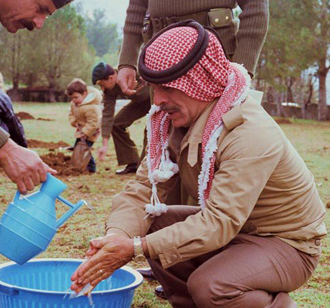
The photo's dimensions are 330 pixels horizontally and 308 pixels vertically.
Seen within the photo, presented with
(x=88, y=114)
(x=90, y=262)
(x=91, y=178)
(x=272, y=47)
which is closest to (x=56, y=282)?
(x=90, y=262)

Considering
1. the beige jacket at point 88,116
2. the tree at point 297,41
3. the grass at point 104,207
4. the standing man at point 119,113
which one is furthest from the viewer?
the tree at point 297,41

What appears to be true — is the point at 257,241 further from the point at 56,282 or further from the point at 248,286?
the point at 56,282

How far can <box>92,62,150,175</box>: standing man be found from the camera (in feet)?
24.7

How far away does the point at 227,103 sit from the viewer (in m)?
2.82

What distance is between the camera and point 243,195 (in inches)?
105

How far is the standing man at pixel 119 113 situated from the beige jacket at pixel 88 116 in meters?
0.53

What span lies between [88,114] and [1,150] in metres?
5.77

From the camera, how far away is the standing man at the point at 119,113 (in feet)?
24.7

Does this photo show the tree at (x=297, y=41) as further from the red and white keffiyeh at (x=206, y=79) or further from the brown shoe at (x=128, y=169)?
the red and white keffiyeh at (x=206, y=79)

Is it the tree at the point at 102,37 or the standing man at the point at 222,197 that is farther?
the tree at the point at 102,37

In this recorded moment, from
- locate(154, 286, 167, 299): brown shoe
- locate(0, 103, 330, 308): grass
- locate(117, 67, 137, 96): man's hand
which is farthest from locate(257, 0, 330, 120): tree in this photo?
locate(154, 286, 167, 299): brown shoe

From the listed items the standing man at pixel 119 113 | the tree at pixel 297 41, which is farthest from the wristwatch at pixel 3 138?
the tree at pixel 297 41

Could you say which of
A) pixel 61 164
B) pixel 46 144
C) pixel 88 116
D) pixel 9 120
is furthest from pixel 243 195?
pixel 46 144

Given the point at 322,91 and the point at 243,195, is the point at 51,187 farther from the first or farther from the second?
the point at 322,91
